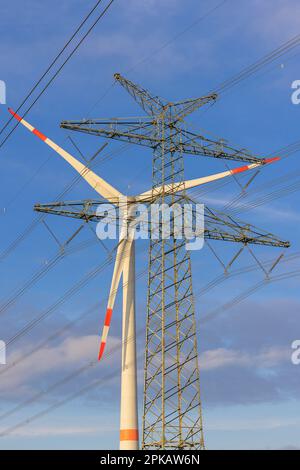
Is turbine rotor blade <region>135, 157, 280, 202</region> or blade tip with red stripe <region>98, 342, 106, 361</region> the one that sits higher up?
turbine rotor blade <region>135, 157, 280, 202</region>

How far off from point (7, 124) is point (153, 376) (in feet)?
90.3

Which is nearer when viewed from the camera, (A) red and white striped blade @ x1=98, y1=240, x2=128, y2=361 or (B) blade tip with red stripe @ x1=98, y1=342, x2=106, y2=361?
(B) blade tip with red stripe @ x1=98, y1=342, x2=106, y2=361

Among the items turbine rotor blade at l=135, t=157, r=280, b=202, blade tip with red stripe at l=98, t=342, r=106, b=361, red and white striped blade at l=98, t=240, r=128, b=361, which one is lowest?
blade tip with red stripe at l=98, t=342, r=106, b=361

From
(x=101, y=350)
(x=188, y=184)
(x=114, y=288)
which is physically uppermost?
(x=188, y=184)

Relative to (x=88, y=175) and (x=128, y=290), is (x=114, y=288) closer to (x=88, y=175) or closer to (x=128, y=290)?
(x=128, y=290)

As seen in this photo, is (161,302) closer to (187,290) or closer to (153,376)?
(187,290)

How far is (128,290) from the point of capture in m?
61.6

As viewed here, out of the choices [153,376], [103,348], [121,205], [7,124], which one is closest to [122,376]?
[103,348]

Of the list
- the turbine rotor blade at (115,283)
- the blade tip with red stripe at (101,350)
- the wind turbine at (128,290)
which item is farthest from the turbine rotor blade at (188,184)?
the blade tip with red stripe at (101,350)

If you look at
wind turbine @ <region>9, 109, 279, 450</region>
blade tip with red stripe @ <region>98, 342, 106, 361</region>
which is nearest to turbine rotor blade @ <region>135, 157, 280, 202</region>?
wind turbine @ <region>9, 109, 279, 450</region>

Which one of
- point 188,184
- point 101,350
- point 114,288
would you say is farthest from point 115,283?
point 188,184

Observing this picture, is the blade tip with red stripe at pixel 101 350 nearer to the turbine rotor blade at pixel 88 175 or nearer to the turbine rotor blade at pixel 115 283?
the turbine rotor blade at pixel 115 283

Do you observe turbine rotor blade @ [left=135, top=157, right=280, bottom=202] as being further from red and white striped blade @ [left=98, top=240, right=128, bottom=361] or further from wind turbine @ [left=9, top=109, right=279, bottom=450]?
red and white striped blade @ [left=98, top=240, right=128, bottom=361]

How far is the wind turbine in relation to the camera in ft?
189
